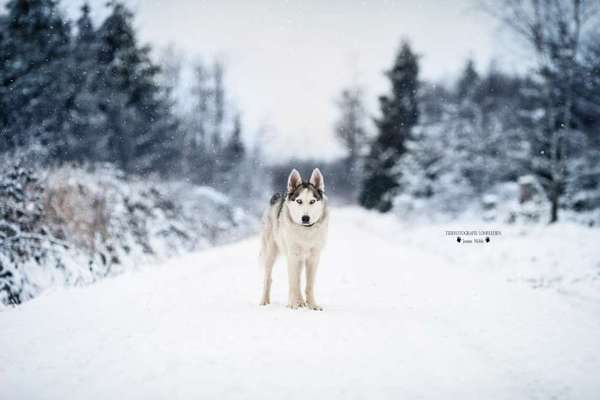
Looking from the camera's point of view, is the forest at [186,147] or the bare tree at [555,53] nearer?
the forest at [186,147]

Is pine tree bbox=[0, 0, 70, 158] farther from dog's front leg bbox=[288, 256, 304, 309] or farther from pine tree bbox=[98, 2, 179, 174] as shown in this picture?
dog's front leg bbox=[288, 256, 304, 309]

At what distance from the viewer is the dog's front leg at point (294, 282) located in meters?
4.80

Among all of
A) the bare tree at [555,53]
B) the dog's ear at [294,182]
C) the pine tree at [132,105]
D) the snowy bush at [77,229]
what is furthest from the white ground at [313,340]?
the pine tree at [132,105]

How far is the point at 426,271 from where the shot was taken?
771 cm

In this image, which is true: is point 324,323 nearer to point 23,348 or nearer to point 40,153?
point 23,348

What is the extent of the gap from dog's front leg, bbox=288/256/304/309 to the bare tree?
34.2 ft

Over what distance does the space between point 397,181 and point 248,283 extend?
66.2 ft

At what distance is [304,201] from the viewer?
15.5 feet

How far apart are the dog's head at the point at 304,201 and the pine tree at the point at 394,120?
2233cm

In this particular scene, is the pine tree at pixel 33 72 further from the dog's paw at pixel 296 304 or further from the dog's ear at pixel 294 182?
the dog's paw at pixel 296 304

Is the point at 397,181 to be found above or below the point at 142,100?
below

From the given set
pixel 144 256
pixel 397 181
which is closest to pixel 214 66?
pixel 397 181

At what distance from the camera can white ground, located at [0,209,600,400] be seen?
8.76 feet

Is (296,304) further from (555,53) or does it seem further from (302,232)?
(555,53)
